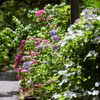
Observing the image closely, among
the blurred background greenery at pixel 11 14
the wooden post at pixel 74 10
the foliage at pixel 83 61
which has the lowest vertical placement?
the foliage at pixel 83 61

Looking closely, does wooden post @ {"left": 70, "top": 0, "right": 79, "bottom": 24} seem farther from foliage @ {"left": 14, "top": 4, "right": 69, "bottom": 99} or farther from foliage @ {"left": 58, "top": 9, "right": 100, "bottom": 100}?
foliage @ {"left": 58, "top": 9, "right": 100, "bottom": 100}

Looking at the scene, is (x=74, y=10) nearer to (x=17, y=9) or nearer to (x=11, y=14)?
(x=11, y=14)

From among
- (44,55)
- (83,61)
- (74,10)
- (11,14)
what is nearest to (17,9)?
(11,14)

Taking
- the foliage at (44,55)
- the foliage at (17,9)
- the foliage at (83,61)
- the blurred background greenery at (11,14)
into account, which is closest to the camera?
the foliage at (83,61)

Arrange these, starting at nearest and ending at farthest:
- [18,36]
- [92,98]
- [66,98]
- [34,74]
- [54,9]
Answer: [92,98]
[66,98]
[34,74]
[54,9]
[18,36]

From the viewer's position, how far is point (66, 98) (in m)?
4.78

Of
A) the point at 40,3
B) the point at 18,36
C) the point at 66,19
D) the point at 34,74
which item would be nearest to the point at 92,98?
the point at 34,74

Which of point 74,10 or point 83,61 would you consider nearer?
point 83,61

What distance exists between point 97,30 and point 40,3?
2050 cm

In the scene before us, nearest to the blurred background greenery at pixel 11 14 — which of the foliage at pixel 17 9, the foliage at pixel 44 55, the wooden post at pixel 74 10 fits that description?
the foliage at pixel 17 9

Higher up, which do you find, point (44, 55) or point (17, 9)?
point (17, 9)

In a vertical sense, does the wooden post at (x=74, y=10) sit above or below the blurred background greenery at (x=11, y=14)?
below

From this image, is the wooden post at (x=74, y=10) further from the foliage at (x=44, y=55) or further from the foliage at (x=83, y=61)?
the foliage at (x=83, y=61)

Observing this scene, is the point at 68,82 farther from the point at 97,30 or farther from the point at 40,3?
the point at 40,3
